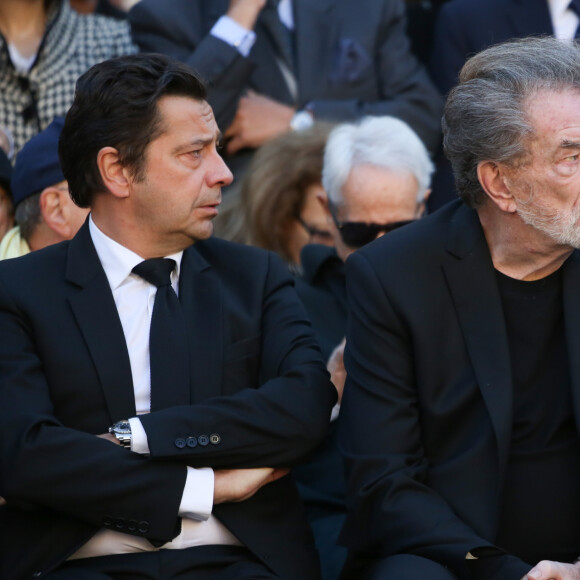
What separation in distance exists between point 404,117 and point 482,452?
2730 millimetres

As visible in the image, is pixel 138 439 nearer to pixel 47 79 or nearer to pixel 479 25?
pixel 47 79

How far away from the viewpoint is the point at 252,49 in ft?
18.5

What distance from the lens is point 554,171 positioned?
3336 millimetres

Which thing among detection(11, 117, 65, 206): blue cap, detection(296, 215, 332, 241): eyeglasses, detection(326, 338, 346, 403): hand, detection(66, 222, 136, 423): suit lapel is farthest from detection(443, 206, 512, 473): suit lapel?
detection(11, 117, 65, 206): blue cap

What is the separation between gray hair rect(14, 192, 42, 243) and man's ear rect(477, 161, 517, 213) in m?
1.84

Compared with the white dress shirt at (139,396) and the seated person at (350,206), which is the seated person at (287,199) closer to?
the seated person at (350,206)

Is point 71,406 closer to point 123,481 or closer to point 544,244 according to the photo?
point 123,481

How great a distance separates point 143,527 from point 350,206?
194 cm

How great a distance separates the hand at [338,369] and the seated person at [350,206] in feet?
0.27

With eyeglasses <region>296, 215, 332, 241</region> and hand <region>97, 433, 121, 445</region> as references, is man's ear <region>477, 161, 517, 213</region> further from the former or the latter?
eyeglasses <region>296, 215, 332, 241</region>

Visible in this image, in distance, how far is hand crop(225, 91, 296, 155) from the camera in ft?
18.2

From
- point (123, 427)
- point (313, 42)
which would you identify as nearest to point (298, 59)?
point (313, 42)

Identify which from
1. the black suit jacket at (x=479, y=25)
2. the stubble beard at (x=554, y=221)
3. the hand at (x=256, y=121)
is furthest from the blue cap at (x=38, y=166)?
the black suit jacket at (x=479, y=25)

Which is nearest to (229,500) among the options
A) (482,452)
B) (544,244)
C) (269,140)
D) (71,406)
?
(71,406)
